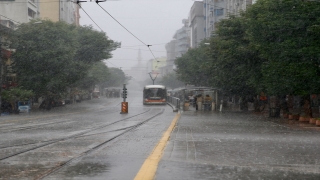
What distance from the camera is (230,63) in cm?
4166

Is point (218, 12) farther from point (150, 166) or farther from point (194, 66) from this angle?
point (150, 166)

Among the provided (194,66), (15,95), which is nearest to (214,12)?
(194,66)

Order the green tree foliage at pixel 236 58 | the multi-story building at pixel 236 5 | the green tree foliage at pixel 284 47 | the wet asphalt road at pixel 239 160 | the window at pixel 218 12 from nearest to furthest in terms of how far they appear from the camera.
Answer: the wet asphalt road at pixel 239 160 → the green tree foliage at pixel 284 47 → the green tree foliage at pixel 236 58 → the multi-story building at pixel 236 5 → the window at pixel 218 12

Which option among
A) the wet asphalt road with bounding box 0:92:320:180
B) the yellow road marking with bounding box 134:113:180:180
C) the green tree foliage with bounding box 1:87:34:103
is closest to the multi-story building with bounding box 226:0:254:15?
the green tree foliage with bounding box 1:87:34:103

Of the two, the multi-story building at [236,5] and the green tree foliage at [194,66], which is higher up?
the multi-story building at [236,5]

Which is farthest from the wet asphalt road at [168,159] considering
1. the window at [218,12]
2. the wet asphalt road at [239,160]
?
the window at [218,12]

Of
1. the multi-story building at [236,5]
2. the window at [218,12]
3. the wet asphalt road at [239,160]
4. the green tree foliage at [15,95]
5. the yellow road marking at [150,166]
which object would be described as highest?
the window at [218,12]

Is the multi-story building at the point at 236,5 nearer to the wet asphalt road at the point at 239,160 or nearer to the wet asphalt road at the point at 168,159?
the wet asphalt road at the point at 239,160

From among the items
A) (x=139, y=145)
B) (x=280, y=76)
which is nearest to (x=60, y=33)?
(x=280, y=76)

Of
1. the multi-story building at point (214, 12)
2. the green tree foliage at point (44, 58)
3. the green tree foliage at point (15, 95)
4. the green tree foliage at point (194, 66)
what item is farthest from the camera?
the multi-story building at point (214, 12)

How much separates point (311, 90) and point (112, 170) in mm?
22771

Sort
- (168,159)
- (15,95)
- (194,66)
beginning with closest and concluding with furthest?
(168,159) < (15,95) < (194,66)

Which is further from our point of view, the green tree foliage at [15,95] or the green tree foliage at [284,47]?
the green tree foliage at [15,95]

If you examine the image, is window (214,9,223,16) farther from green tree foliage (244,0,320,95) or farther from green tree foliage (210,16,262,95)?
green tree foliage (244,0,320,95)
